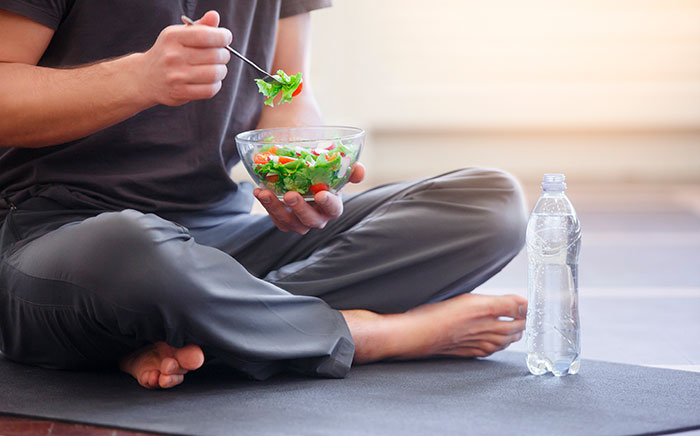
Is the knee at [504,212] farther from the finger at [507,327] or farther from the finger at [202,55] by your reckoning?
the finger at [202,55]

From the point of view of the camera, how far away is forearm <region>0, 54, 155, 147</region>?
1236 millimetres

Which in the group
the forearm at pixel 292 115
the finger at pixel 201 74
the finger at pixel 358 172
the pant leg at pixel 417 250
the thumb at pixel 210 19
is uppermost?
the thumb at pixel 210 19

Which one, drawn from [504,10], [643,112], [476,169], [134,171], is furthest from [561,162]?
[134,171]

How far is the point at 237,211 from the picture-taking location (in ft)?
5.12

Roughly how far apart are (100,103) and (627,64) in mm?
3252

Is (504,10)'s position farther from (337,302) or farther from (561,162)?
(337,302)

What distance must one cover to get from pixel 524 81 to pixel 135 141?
117 inches

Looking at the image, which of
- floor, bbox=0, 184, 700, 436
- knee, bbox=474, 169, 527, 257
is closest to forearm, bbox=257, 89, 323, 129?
knee, bbox=474, 169, 527, 257

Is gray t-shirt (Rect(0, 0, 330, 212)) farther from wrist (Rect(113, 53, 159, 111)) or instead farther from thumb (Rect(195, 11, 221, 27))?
thumb (Rect(195, 11, 221, 27))

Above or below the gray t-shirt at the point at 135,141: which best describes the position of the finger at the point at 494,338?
below

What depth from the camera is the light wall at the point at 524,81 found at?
4023 millimetres

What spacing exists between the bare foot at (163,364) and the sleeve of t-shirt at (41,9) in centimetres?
50

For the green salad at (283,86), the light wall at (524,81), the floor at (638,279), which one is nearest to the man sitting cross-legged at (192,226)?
the green salad at (283,86)

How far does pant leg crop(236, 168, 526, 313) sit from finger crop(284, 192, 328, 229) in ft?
0.42
